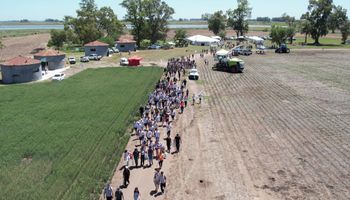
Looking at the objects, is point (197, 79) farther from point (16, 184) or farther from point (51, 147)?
point (16, 184)

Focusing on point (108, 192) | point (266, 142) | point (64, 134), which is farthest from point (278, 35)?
point (108, 192)

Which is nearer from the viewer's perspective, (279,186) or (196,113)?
(279,186)

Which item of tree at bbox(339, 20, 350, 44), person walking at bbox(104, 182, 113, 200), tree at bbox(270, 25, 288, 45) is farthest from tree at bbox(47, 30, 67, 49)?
person walking at bbox(104, 182, 113, 200)

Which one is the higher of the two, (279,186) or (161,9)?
(161,9)

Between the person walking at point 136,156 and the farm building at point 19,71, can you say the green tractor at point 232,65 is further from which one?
the person walking at point 136,156

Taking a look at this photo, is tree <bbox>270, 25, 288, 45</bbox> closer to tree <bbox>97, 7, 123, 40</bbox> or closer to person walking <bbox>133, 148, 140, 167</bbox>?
tree <bbox>97, 7, 123, 40</bbox>

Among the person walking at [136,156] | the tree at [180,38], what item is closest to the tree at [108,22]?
the tree at [180,38]

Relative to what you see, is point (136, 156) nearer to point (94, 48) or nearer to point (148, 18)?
point (94, 48)

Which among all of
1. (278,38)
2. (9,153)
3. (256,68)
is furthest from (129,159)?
(278,38)
